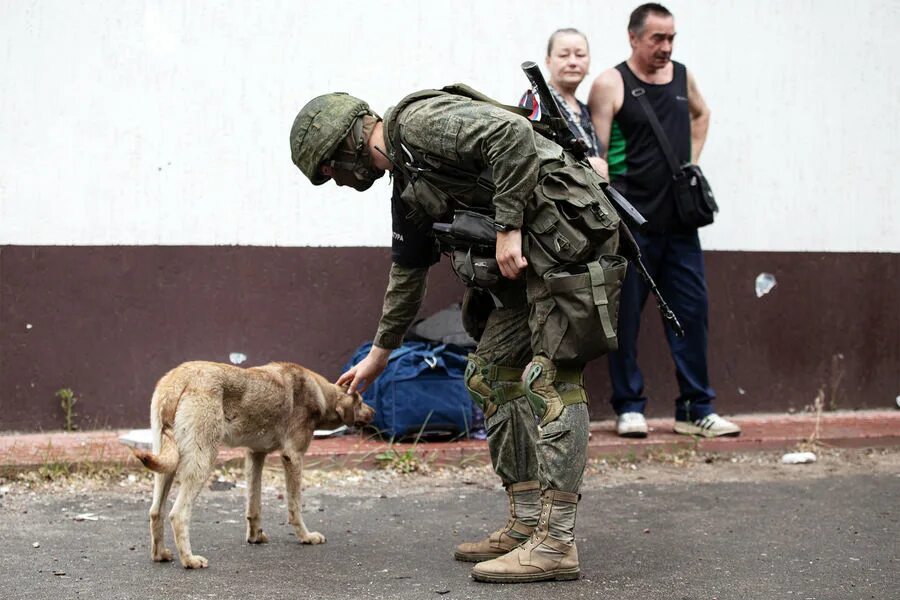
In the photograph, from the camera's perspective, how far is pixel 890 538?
481cm

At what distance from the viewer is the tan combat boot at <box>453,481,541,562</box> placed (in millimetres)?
4273

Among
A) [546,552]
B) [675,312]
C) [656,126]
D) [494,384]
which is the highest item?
[656,126]

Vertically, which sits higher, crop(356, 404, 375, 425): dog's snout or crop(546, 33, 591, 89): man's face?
crop(546, 33, 591, 89): man's face

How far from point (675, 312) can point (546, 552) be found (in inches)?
116

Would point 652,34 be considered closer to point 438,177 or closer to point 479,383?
point 438,177

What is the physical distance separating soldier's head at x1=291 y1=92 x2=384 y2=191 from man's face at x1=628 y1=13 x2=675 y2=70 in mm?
2800

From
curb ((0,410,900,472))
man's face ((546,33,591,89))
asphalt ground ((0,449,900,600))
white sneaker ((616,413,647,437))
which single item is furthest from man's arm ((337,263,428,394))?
white sneaker ((616,413,647,437))

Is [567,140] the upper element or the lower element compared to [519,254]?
upper

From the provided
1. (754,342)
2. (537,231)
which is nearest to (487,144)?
(537,231)

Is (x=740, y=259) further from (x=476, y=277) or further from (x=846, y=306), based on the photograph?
(x=476, y=277)

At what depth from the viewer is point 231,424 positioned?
14.4 feet

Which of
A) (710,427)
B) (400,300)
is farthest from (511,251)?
(710,427)

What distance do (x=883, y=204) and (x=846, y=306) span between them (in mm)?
750

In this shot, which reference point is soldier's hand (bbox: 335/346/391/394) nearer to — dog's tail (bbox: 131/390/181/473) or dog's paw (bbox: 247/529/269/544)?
dog's paw (bbox: 247/529/269/544)
